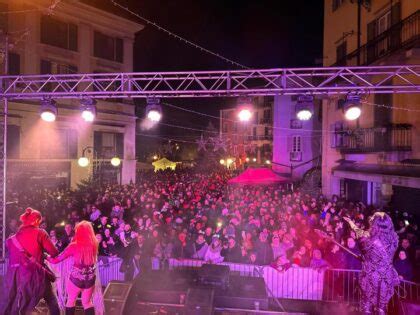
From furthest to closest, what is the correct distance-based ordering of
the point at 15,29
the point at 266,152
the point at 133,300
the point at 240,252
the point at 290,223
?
the point at 266,152
the point at 15,29
the point at 290,223
the point at 240,252
the point at 133,300

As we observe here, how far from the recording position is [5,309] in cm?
516

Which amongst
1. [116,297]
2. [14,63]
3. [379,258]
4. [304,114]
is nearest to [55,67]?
[14,63]

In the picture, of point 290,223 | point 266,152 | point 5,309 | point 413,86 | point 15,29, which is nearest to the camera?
point 5,309

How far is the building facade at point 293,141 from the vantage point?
34.6m

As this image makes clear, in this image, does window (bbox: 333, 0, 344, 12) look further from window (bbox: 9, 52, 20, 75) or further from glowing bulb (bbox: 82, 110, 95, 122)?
window (bbox: 9, 52, 20, 75)

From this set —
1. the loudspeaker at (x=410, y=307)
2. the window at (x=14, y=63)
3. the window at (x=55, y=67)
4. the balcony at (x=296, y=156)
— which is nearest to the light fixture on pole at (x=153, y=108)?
the loudspeaker at (x=410, y=307)

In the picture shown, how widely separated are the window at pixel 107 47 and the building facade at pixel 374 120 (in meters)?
14.2

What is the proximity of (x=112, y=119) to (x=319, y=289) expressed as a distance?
2050cm

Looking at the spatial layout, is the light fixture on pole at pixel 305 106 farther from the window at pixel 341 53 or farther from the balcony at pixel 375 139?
the window at pixel 341 53

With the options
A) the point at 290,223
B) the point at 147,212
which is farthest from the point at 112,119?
the point at 290,223

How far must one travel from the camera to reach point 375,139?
49.3 feet

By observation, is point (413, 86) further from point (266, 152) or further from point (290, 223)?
point (266, 152)

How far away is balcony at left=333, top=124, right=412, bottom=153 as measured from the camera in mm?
13141

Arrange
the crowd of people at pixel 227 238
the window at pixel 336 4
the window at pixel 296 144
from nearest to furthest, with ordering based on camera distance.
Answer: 1. the crowd of people at pixel 227 238
2. the window at pixel 336 4
3. the window at pixel 296 144
